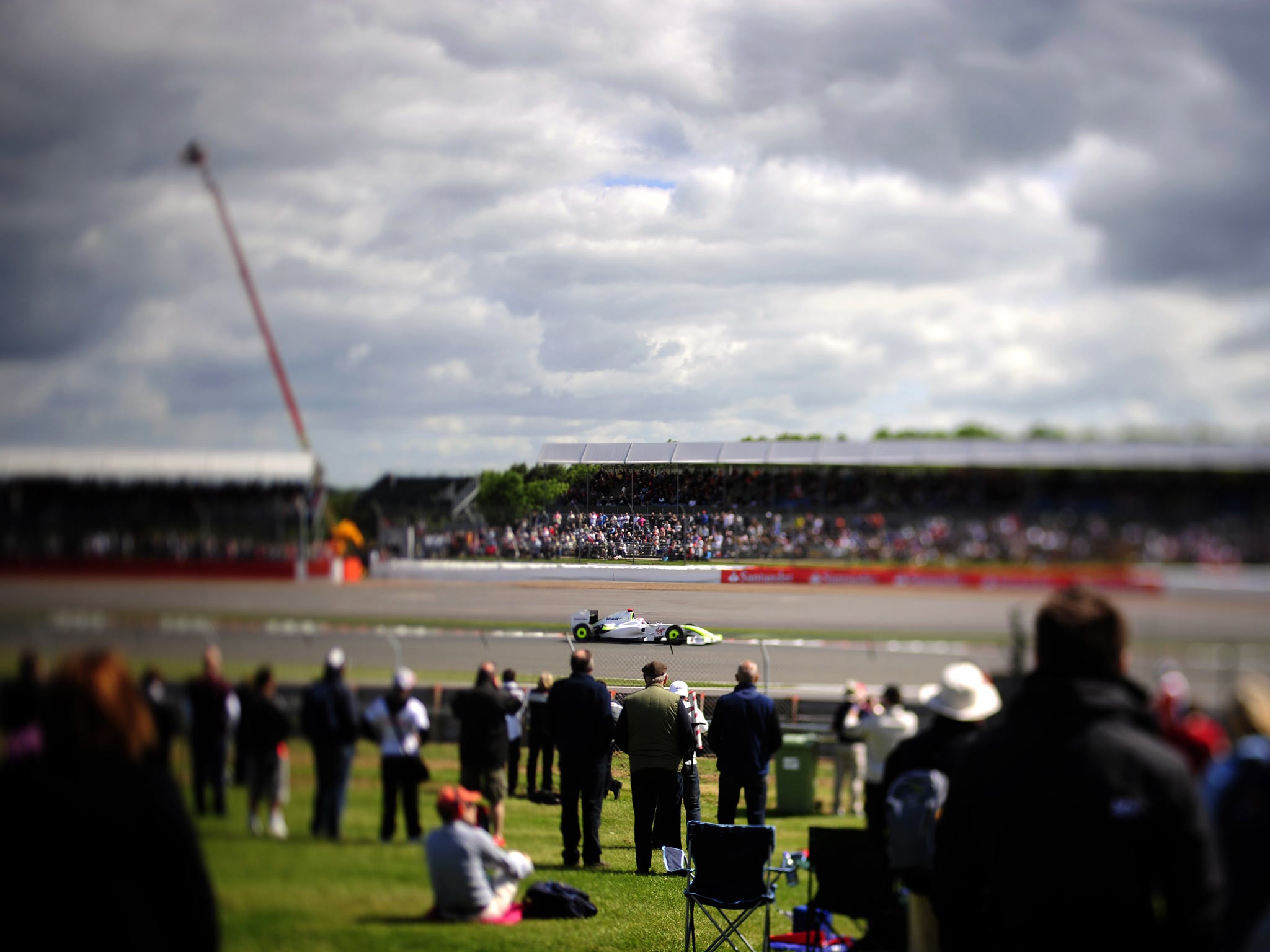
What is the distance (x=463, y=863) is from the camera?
5.54 metres

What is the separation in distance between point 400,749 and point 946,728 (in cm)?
292

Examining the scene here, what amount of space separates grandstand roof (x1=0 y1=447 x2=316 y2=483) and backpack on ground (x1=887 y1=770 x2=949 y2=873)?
369cm

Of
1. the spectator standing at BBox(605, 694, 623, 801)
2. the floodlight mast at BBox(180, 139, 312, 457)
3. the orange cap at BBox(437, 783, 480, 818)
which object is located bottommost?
the spectator standing at BBox(605, 694, 623, 801)

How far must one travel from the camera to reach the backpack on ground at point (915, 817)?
531 cm

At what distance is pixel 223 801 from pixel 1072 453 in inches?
182

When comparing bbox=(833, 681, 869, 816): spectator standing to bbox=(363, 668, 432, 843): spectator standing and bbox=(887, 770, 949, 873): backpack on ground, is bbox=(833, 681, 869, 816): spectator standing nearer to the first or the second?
bbox=(887, 770, 949, 873): backpack on ground

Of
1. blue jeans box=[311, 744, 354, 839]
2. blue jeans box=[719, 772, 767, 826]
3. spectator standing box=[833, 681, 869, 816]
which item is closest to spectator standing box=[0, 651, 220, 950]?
blue jeans box=[311, 744, 354, 839]

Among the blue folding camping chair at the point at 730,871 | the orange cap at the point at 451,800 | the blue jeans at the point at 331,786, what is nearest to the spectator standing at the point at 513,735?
the orange cap at the point at 451,800

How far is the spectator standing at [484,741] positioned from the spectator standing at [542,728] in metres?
1.07

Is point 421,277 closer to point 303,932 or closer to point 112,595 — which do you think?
point 112,595

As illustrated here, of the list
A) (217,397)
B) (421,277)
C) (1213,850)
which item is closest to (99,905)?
(217,397)

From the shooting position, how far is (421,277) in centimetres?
637

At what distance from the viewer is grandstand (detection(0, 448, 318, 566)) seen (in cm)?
467

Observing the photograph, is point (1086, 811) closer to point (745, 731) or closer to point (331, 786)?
point (331, 786)
